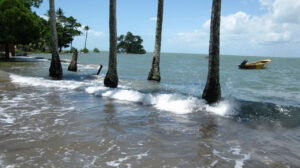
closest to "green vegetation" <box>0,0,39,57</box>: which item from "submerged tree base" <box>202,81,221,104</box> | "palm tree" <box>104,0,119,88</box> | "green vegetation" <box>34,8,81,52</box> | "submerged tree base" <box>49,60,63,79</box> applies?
"submerged tree base" <box>49,60,63,79</box>

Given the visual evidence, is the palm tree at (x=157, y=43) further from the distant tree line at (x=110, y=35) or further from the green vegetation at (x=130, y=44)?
the green vegetation at (x=130, y=44)

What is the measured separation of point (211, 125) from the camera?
23.6 feet

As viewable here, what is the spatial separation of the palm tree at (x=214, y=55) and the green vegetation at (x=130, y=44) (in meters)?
155

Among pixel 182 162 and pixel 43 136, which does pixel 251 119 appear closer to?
pixel 182 162

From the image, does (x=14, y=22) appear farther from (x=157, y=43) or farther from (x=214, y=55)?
(x=214, y=55)

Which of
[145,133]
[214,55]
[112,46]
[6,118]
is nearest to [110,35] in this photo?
[112,46]

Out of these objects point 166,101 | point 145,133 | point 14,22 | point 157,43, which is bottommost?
point 145,133

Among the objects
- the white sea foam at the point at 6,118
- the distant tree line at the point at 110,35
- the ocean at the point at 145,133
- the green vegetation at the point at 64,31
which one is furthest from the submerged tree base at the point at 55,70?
the green vegetation at the point at 64,31

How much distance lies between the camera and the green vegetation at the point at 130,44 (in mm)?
162000

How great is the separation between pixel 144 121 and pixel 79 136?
2.23 metres

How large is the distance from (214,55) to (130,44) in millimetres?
156110

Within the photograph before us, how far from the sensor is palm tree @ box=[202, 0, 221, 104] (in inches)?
354

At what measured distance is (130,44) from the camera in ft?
533

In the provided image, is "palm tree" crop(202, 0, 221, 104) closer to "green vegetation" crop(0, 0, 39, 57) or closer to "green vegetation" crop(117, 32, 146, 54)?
"green vegetation" crop(0, 0, 39, 57)
